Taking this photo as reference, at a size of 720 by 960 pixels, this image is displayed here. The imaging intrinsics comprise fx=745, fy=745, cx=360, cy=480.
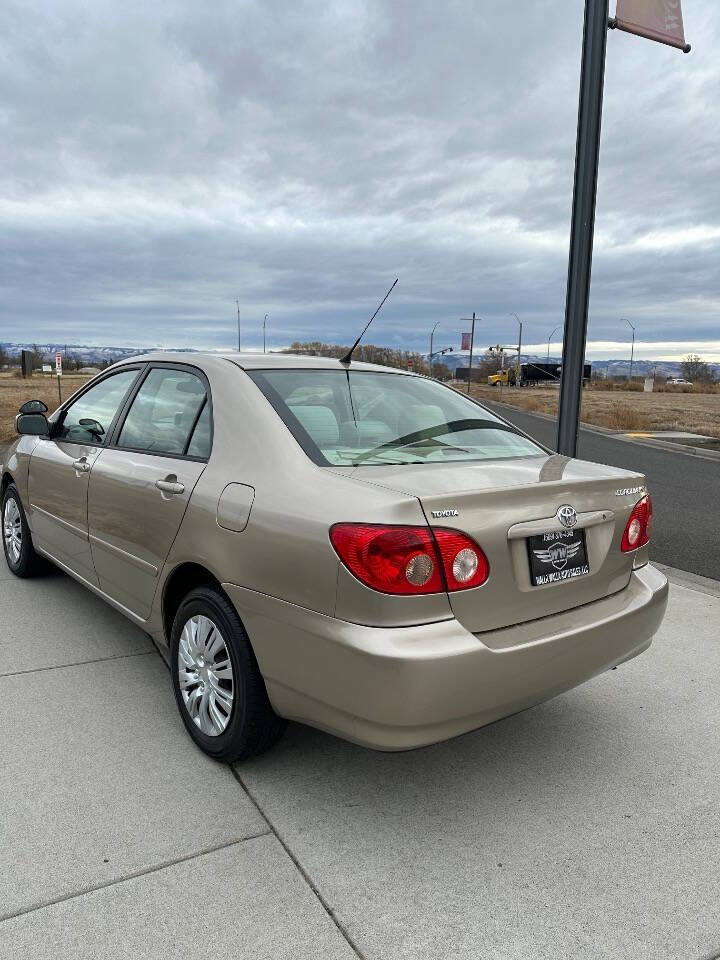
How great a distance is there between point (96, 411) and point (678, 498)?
762 centimetres

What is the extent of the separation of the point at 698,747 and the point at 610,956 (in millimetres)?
1360

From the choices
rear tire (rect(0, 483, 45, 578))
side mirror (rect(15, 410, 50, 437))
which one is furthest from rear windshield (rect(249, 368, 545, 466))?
rear tire (rect(0, 483, 45, 578))

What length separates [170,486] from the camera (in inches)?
122

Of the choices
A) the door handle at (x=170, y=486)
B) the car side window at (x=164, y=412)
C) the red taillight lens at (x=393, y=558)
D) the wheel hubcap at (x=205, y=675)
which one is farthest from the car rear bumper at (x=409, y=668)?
the car side window at (x=164, y=412)

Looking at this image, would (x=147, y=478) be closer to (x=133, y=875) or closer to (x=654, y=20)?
(x=133, y=875)

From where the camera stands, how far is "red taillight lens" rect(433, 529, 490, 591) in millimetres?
2293

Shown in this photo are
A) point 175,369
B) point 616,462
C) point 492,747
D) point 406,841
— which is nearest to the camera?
point 406,841

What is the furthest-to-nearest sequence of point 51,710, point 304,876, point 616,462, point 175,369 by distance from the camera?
1. point 616,462
2. point 175,369
3. point 51,710
4. point 304,876

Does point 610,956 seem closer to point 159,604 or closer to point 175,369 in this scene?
point 159,604

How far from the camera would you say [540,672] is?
2.49 meters

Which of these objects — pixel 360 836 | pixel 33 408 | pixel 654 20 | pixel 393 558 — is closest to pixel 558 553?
pixel 393 558

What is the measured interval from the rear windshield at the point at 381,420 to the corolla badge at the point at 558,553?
Result: 539mm

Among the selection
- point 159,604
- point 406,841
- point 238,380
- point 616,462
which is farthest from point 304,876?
point 616,462

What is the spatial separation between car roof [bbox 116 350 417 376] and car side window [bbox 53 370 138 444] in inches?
8.6
